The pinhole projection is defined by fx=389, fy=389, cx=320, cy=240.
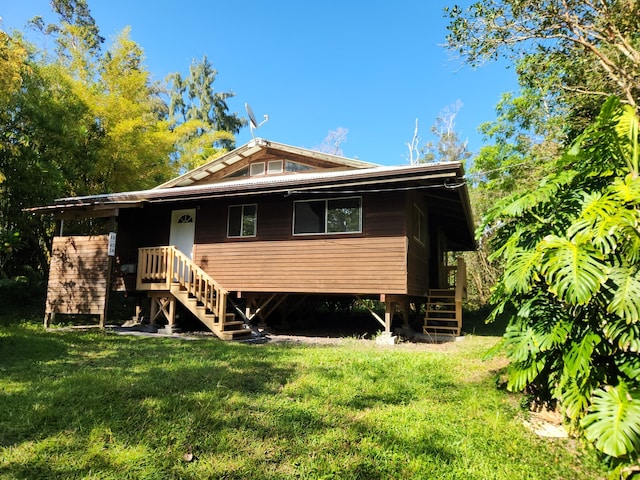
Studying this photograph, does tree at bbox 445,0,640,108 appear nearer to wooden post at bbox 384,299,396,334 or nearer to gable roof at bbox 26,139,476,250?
gable roof at bbox 26,139,476,250

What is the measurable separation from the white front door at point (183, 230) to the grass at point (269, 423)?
18.5 ft

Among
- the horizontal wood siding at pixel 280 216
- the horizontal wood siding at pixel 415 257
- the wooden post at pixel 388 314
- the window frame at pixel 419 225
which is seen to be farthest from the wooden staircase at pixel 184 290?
the window frame at pixel 419 225

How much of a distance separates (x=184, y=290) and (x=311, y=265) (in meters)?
3.24

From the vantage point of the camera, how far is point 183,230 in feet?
37.1

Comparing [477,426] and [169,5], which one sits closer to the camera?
[477,426]

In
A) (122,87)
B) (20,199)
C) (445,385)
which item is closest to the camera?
(445,385)

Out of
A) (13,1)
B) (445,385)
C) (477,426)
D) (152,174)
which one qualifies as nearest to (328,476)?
(477,426)

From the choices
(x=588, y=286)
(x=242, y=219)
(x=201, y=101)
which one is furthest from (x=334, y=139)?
(x=588, y=286)

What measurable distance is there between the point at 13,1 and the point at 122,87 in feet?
15.9

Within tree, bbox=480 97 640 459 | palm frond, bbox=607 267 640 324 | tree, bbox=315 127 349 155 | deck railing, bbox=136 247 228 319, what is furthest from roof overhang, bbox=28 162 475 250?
tree, bbox=315 127 349 155

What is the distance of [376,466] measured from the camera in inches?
118

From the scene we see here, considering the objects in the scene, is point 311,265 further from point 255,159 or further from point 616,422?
point 616,422

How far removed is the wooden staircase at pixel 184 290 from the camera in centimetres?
887

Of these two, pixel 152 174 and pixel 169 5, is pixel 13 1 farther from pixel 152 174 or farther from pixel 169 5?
pixel 152 174
